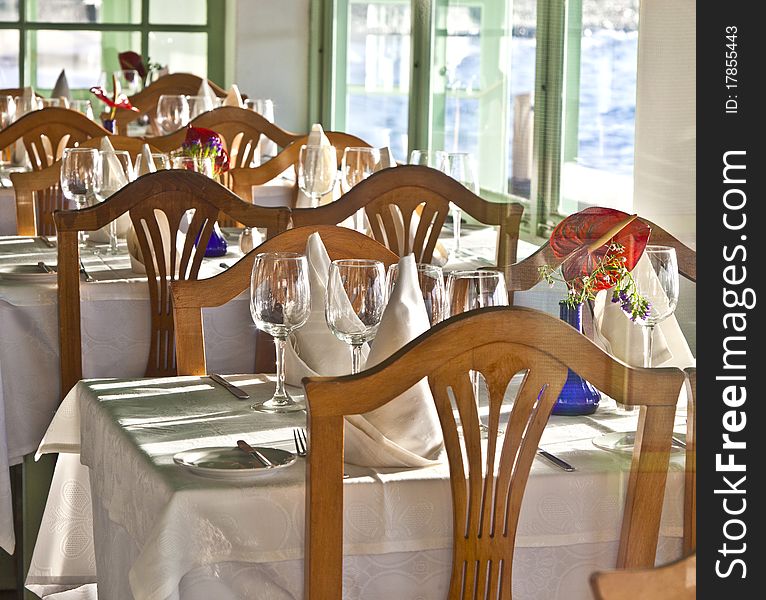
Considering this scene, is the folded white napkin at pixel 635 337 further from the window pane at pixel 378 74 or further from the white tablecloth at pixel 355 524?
the window pane at pixel 378 74

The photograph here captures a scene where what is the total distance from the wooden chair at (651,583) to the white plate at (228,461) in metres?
0.53

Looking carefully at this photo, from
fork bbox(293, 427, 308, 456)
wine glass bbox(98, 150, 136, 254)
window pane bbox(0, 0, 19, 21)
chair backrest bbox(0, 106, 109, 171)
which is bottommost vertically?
fork bbox(293, 427, 308, 456)

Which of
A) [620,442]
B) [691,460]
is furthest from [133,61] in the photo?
[691,460]

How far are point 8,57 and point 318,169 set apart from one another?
3.85 metres

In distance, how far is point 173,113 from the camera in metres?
4.23

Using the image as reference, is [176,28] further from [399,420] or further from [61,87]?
[399,420]

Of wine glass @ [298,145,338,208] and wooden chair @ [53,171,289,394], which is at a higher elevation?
wine glass @ [298,145,338,208]

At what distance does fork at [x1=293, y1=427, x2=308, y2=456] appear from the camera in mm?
1224

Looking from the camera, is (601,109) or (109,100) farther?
(109,100)

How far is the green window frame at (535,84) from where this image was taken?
43.1 inches

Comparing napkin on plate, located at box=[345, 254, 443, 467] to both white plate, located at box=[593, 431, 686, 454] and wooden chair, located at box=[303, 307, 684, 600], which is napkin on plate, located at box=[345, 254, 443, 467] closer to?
wooden chair, located at box=[303, 307, 684, 600]

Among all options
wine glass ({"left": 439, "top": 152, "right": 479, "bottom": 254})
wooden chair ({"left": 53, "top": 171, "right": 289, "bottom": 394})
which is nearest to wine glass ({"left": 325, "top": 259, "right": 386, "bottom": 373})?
wooden chair ({"left": 53, "top": 171, "right": 289, "bottom": 394})

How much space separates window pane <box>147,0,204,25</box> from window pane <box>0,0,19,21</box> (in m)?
0.66
